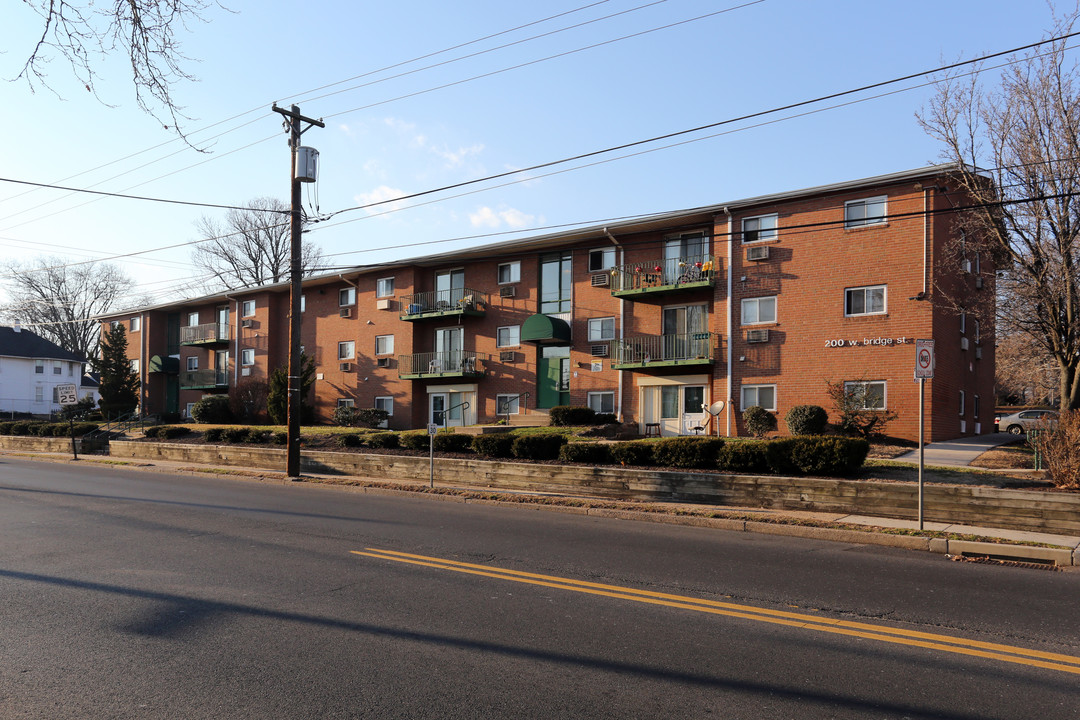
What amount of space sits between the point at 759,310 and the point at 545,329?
832 cm

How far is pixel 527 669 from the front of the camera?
16.6 feet

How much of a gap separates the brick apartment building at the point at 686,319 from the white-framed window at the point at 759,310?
69 millimetres

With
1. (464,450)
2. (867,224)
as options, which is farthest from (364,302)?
(867,224)

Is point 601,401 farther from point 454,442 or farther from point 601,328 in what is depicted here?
point 454,442

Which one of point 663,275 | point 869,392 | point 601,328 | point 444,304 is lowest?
point 869,392

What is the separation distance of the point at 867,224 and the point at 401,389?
72.6 ft

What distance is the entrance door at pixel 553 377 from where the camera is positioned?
1233 inches

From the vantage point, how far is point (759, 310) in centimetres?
2589

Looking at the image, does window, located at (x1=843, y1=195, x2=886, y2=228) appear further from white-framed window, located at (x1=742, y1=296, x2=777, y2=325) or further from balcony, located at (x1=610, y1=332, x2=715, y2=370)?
balcony, located at (x1=610, y1=332, x2=715, y2=370)

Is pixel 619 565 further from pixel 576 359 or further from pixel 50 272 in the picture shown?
pixel 50 272

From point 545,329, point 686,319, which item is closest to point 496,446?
point 545,329

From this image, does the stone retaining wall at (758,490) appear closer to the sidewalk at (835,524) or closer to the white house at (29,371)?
the sidewalk at (835,524)

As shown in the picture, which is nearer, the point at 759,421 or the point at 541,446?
the point at 541,446

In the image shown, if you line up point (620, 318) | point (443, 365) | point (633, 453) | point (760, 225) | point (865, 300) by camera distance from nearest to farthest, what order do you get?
point (633, 453), point (865, 300), point (760, 225), point (620, 318), point (443, 365)
